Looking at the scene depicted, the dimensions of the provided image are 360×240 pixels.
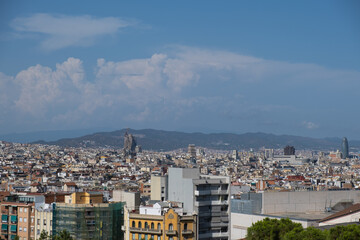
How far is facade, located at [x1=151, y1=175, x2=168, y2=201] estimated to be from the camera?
54.5 m

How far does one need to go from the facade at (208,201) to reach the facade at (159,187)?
2.25 meters

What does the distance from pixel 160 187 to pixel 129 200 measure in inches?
133

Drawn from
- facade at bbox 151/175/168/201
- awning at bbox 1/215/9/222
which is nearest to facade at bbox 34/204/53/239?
awning at bbox 1/215/9/222

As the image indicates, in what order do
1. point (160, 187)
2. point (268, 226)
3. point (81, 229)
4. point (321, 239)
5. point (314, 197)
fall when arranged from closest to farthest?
point (321, 239)
point (268, 226)
point (81, 229)
point (160, 187)
point (314, 197)

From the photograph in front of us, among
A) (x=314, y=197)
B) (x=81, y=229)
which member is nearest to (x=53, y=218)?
(x=81, y=229)

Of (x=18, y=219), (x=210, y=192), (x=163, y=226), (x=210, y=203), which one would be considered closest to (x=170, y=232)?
(x=163, y=226)

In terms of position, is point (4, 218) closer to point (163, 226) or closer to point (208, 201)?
point (163, 226)

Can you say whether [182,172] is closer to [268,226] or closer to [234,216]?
[234,216]

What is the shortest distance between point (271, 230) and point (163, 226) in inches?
290

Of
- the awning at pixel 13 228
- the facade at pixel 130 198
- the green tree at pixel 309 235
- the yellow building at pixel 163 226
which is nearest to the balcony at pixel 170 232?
the yellow building at pixel 163 226

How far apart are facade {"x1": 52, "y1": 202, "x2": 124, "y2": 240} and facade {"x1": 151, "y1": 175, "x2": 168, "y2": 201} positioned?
178 inches

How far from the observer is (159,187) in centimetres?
5519

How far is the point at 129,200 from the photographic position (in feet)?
188

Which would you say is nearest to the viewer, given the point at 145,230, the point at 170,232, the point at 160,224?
the point at 170,232
